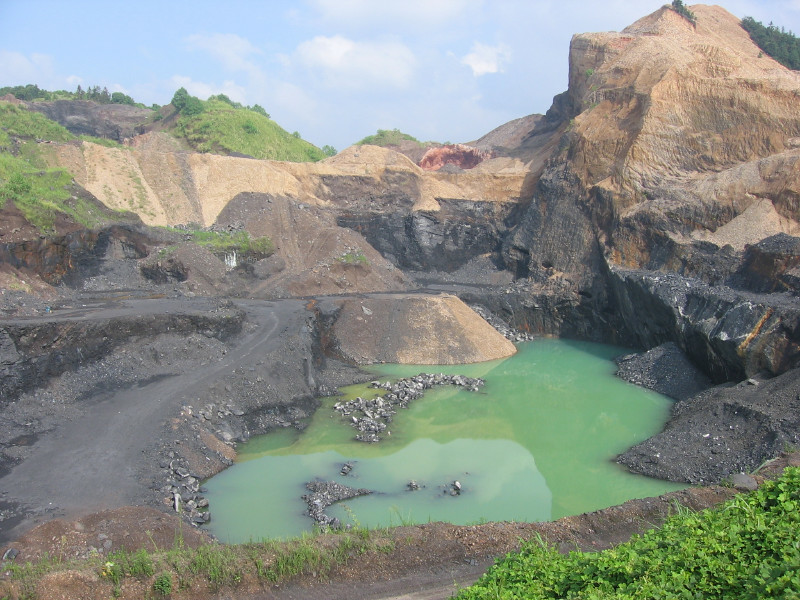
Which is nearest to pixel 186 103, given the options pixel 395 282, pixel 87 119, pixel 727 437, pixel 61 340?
pixel 87 119

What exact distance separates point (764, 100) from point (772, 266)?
11698 millimetres

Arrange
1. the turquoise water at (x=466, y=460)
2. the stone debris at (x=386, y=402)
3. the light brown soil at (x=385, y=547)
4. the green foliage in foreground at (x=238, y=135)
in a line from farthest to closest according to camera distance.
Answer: the green foliage in foreground at (x=238, y=135), the stone debris at (x=386, y=402), the turquoise water at (x=466, y=460), the light brown soil at (x=385, y=547)

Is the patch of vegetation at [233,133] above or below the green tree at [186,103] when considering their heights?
below

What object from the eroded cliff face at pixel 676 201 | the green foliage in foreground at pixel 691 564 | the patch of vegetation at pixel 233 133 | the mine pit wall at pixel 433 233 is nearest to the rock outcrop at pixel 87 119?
the patch of vegetation at pixel 233 133

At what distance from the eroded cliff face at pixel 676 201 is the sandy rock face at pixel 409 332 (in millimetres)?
6951

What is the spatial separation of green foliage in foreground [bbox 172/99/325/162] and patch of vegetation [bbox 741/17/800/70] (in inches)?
1580

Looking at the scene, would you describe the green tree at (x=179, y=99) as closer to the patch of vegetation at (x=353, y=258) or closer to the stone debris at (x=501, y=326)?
the patch of vegetation at (x=353, y=258)

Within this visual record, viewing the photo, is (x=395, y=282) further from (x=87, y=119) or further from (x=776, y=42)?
(x=87, y=119)

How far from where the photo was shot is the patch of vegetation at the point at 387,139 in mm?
63903

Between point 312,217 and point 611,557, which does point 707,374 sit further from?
point 312,217

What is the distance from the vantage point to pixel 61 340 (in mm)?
19766

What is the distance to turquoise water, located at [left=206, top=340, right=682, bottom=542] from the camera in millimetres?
15125

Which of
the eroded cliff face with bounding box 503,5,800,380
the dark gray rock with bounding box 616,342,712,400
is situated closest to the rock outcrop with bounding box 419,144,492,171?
the eroded cliff face with bounding box 503,5,800,380

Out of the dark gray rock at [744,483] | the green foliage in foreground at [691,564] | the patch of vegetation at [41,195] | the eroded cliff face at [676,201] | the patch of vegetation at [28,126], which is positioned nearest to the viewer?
the green foliage in foreground at [691,564]
